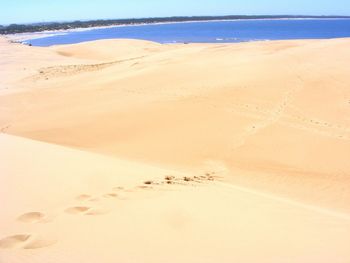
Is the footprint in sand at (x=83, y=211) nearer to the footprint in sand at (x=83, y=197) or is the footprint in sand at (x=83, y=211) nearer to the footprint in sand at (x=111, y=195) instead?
the footprint in sand at (x=83, y=197)

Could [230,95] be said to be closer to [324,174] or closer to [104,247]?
[324,174]

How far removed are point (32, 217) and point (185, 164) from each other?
3840mm

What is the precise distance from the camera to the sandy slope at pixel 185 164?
323 centimetres

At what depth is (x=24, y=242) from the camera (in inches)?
119

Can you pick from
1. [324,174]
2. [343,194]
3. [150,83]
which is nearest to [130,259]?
[343,194]

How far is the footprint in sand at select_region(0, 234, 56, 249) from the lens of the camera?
2.96 metres

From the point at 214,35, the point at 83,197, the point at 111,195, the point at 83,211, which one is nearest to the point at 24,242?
the point at 83,211

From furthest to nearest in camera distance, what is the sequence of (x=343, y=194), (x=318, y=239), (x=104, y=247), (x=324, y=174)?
(x=324, y=174), (x=343, y=194), (x=318, y=239), (x=104, y=247)

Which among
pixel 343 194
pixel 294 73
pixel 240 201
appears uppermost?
pixel 294 73

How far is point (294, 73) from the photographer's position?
1312 centimetres

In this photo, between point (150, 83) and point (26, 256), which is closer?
point (26, 256)

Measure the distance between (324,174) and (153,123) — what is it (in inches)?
174

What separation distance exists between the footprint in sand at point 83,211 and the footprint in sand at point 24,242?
1.88 feet

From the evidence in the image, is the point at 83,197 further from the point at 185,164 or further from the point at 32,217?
the point at 185,164
